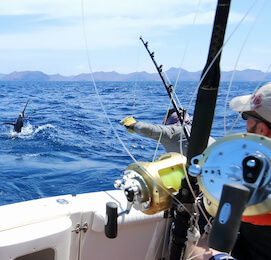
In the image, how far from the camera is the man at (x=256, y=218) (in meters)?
1.05

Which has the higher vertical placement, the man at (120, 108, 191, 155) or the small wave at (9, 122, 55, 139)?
the man at (120, 108, 191, 155)

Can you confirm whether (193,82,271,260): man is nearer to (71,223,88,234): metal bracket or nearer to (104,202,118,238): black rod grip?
(104,202,118,238): black rod grip

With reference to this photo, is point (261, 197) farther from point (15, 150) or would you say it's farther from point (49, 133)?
point (49, 133)

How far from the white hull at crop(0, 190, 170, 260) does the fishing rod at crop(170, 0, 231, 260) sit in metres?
0.59

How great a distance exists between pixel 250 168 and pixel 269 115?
12.2 inches

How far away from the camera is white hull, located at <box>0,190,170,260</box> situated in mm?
1570

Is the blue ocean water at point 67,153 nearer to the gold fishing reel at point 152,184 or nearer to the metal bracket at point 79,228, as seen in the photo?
the metal bracket at point 79,228

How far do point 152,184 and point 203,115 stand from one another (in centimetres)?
31

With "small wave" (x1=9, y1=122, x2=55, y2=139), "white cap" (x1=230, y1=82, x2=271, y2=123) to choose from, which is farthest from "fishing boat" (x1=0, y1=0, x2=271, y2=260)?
"small wave" (x1=9, y1=122, x2=55, y2=139)

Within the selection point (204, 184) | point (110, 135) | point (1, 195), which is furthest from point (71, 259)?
point (110, 135)

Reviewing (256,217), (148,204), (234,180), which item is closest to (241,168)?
(234,180)

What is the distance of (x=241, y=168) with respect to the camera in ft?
2.73

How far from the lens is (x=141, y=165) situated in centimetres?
128

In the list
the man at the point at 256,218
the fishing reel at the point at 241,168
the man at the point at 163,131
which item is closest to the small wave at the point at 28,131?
the man at the point at 163,131
